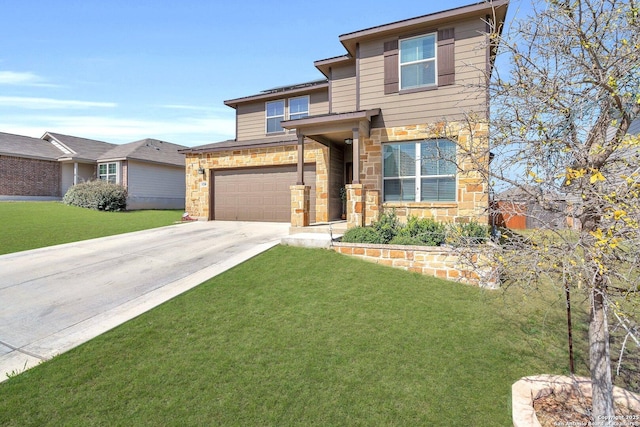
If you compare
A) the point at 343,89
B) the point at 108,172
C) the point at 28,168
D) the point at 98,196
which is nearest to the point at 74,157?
the point at 108,172

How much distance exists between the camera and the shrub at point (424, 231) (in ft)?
23.7

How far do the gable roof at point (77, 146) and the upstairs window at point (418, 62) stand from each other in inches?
897

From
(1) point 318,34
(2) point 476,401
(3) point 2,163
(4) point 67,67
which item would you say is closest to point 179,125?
A: (4) point 67,67

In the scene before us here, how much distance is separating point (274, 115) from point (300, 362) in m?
13.5

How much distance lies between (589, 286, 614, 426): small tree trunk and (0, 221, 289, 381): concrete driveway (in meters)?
5.45

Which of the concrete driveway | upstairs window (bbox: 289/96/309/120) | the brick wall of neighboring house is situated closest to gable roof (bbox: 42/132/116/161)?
the brick wall of neighboring house

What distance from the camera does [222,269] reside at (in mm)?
6359

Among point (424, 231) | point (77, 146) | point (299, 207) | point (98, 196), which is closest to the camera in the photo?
point (424, 231)

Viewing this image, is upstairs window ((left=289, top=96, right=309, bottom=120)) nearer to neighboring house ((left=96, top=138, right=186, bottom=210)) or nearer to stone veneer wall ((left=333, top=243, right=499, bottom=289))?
stone veneer wall ((left=333, top=243, right=499, bottom=289))

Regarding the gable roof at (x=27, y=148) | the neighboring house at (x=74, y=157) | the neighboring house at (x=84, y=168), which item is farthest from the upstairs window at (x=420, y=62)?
the gable roof at (x=27, y=148)

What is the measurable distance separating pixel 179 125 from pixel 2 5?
1266cm

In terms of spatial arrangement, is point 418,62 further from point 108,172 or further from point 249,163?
point 108,172

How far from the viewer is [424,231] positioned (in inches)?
300

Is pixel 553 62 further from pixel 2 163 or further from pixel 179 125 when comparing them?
pixel 2 163
